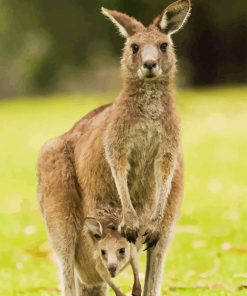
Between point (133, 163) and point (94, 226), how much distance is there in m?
0.38

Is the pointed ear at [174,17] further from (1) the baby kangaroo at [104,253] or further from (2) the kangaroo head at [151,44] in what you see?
(1) the baby kangaroo at [104,253]

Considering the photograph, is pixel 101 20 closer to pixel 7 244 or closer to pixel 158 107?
pixel 7 244

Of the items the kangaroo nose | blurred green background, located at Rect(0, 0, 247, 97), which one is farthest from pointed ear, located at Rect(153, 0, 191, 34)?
blurred green background, located at Rect(0, 0, 247, 97)

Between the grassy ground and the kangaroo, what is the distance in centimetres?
122

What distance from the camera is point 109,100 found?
23.9m

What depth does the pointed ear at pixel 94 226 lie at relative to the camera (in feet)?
15.9

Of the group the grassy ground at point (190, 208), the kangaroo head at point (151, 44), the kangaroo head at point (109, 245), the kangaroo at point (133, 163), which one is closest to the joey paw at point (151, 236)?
the kangaroo at point (133, 163)

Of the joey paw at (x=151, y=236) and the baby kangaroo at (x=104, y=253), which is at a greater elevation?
the joey paw at (x=151, y=236)

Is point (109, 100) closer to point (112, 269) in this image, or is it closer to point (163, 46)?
point (163, 46)

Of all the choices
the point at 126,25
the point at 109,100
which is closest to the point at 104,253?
the point at 126,25

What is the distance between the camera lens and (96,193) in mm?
4949

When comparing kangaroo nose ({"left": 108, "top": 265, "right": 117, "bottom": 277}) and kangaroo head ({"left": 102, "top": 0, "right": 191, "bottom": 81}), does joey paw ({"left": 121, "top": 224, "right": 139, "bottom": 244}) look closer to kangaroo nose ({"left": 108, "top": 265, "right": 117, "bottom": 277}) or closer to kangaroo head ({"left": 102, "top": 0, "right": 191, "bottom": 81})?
kangaroo nose ({"left": 108, "top": 265, "right": 117, "bottom": 277})

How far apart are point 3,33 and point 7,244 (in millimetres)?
19655

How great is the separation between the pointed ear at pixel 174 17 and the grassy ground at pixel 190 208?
186cm
